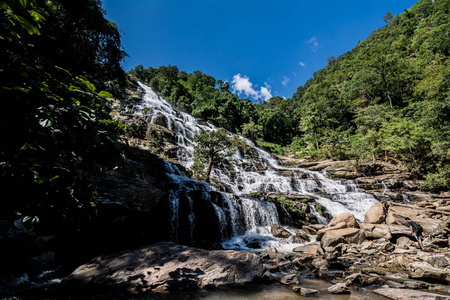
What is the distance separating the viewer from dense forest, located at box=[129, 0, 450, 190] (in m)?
17.6

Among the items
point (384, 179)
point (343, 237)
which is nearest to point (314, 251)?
point (343, 237)

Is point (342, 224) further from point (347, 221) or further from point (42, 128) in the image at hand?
point (42, 128)

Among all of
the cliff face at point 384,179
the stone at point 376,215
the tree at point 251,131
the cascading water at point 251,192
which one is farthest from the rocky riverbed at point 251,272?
the tree at point 251,131

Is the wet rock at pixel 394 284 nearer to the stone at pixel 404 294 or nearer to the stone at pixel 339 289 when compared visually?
the stone at pixel 404 294

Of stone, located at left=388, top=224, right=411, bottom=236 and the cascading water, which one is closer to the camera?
stone, located at left=388, top=224, right=411, bottom=236

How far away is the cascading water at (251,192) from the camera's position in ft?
36.6

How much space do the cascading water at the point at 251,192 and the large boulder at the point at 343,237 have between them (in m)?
2.32

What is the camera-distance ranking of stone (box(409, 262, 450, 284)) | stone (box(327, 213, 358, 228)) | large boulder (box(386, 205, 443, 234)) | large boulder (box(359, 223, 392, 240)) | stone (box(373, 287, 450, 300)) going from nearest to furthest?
stone (box(373, 287, 450, 300)), stone (box(409, 262, 450, 284)), large boulder (box(359, 223, 392, 240)), large boulder (box(386, 205, 443, 234)), stone (box(327, 213, 358, 228))

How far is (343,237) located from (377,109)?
29.4 m

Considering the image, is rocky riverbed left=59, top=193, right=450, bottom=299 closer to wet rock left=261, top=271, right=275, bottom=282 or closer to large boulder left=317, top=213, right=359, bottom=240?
wet rock left=261, top=271, right=275, bottom=282

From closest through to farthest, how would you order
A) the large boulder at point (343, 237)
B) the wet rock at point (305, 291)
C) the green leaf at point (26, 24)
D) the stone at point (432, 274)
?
1. the green leaf at point (26, 24)
2. the wet rock at point (305, 291)
3. the stone at point (432, 274)
4. the large boulder at point (343, 237)

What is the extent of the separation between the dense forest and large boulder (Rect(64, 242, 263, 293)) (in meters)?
17.1

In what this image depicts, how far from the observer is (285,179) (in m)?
20.8

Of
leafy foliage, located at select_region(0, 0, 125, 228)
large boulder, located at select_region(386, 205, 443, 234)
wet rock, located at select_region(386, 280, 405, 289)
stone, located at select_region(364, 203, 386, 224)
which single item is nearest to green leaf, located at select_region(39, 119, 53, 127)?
leafy foliage, located at select_region(0, 0, 125, 228)
